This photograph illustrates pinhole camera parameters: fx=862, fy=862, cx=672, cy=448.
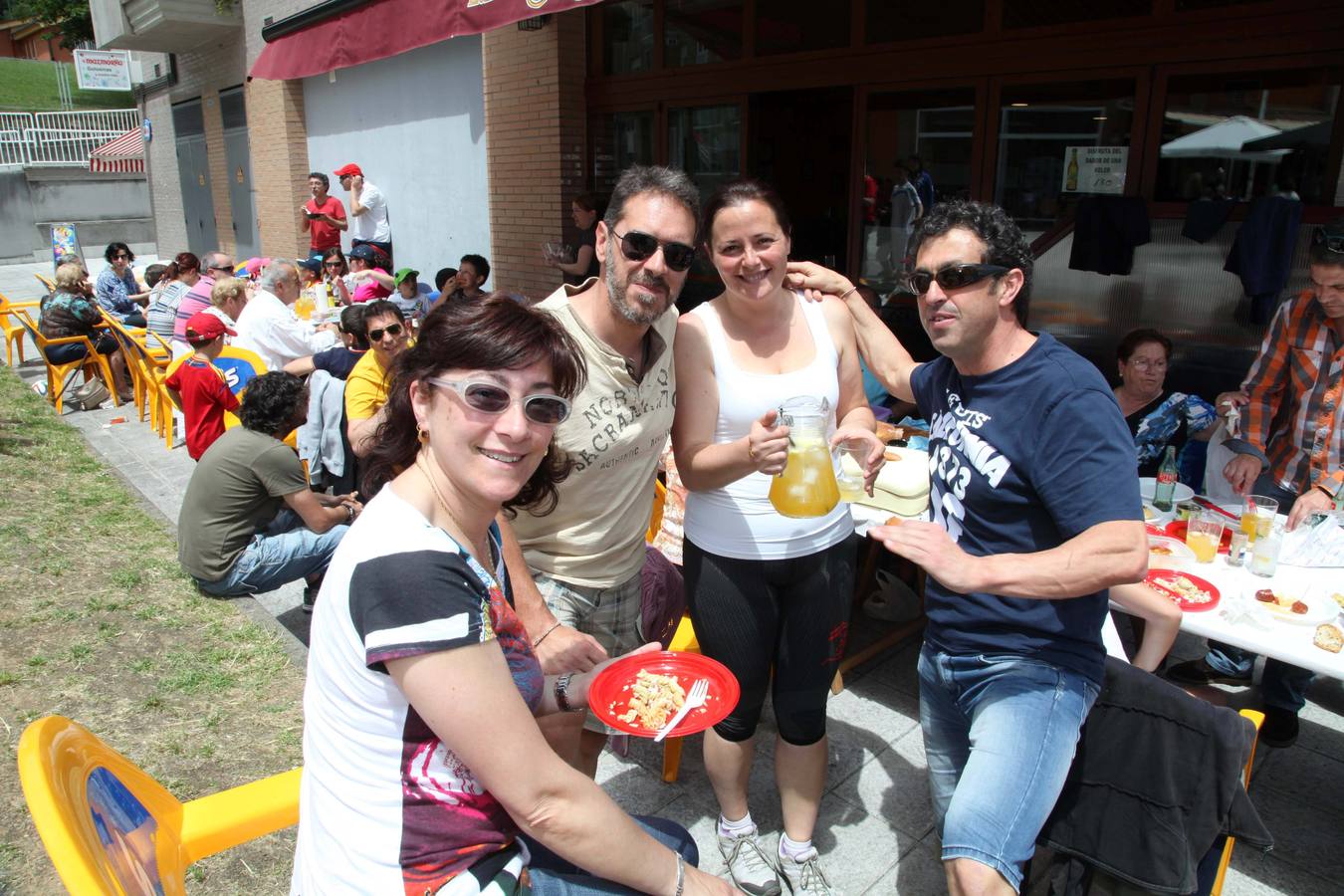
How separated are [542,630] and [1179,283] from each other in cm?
428

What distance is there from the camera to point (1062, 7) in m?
4.85

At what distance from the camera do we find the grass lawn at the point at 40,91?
34.2m

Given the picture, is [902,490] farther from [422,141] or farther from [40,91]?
[40,91]

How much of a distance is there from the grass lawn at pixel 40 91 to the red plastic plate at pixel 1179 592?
135ft

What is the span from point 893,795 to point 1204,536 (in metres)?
1.32

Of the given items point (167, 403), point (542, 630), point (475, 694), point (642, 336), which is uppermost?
point (642, 336)

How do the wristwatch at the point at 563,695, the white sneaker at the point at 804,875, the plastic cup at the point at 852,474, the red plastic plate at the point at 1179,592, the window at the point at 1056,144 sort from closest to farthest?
1. the wristwatch at the point at 563,695
2. the plastic cup at the point at 852,474
3. the white sneaker at the point at 804,875
4. the red plastic plate at the point at 1179,592
5. the window at the point at 1056,144

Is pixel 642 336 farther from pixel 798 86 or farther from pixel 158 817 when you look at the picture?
pixel 798 86

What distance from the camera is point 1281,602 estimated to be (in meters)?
2.48

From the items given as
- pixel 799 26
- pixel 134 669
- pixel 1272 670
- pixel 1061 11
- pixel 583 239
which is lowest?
pixel 134 669

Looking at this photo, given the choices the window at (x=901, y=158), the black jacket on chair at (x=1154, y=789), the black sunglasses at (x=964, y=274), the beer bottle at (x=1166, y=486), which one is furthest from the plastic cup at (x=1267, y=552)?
the window at (x=901, y=158)

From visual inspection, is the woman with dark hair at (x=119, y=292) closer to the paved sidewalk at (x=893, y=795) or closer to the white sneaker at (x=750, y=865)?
the paved sidewalk at (x=893, y=795)

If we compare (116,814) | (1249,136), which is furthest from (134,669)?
(1249,136)

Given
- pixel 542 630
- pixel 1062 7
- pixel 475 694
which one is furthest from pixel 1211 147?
pixel 475 694
